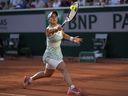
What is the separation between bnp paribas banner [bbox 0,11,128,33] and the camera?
2144 cm

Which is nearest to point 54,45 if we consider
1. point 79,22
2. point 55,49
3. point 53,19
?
point 55,49

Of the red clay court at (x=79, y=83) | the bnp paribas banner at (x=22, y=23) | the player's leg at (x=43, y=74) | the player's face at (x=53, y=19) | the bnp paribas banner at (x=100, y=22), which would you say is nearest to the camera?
the player's face at (x=53, y=19)

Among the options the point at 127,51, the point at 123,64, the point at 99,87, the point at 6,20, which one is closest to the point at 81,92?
the point at 99,87

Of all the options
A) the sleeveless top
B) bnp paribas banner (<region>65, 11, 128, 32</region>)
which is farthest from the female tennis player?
bnp paribas banner (<region>65, 11, 128, 32</region>)

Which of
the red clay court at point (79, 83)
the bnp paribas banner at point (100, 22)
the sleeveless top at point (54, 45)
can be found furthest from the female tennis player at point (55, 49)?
the bnp paribas banner at point (100, 22)

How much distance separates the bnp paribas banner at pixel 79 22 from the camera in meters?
21.4

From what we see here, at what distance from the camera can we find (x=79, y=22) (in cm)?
2262

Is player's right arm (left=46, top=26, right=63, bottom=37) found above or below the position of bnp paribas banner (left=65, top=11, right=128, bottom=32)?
above

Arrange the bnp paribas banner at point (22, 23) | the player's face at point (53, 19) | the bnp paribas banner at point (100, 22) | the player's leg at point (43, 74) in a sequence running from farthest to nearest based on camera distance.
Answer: the bnp paribas banner at point (22, 23) → the bnp paribas banner at point (100, 22) → the player's leg at point (43, 74) → the player's face at point (53, 19)

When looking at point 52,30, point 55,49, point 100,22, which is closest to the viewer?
point 52,30

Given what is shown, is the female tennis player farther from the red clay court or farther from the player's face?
the red clay court

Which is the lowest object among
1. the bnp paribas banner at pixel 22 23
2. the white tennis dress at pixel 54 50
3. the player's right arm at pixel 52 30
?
the bnp paribas banner at pixel 22 23

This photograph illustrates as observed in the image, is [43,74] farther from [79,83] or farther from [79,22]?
[79,22]

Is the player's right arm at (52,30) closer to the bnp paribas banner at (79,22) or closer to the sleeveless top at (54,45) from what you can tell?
the sleeveless top at (54,45)
